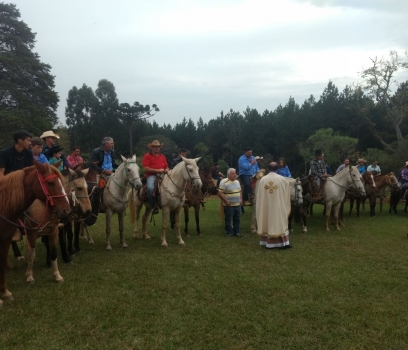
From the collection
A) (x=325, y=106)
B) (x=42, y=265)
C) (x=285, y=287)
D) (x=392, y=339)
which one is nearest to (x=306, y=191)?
(x=285, y=287)

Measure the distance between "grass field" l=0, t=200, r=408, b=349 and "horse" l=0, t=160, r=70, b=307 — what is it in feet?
4.41

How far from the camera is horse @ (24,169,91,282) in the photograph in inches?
194

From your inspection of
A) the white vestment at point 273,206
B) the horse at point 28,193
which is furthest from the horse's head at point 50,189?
the white vestment at point 273,206

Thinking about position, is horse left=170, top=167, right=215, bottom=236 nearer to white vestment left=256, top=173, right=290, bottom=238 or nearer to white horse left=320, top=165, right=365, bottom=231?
white vestment left=256, top=173, right=290, bottom=238

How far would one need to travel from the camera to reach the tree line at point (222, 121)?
2692 centimetres

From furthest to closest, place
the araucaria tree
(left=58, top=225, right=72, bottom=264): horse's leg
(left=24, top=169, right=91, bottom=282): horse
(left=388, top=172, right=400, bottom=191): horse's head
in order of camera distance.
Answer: the araucaria tree → (left=388, top=172, right=400, bottom=191): horse's head → (left=58, top=225, right=72, bottom=264): horse's leg → (left=24, top=169, right=91, bottom=282): horse

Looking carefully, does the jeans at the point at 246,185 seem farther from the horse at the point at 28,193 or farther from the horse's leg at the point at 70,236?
the horse at the point at 28,193

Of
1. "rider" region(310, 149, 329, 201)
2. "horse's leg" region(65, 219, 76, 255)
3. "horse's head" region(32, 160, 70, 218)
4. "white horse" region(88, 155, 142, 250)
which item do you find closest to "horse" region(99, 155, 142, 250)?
"white horse" region(88, 155, 142, 250)

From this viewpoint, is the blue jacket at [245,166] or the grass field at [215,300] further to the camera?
the blue jacket at [245,166]

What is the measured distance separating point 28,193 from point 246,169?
25.9 feet

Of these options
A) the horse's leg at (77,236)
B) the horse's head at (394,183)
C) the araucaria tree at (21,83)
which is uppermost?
the araucaria tree at (21,83)

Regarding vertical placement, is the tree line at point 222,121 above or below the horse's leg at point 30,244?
above

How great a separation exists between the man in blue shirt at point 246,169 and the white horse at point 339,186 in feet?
8.56

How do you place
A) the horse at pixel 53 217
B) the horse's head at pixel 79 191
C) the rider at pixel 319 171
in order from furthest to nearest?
the rider at pixel 319 171, the horse's head at pixel 79 191, the horse at pixel 53 217
